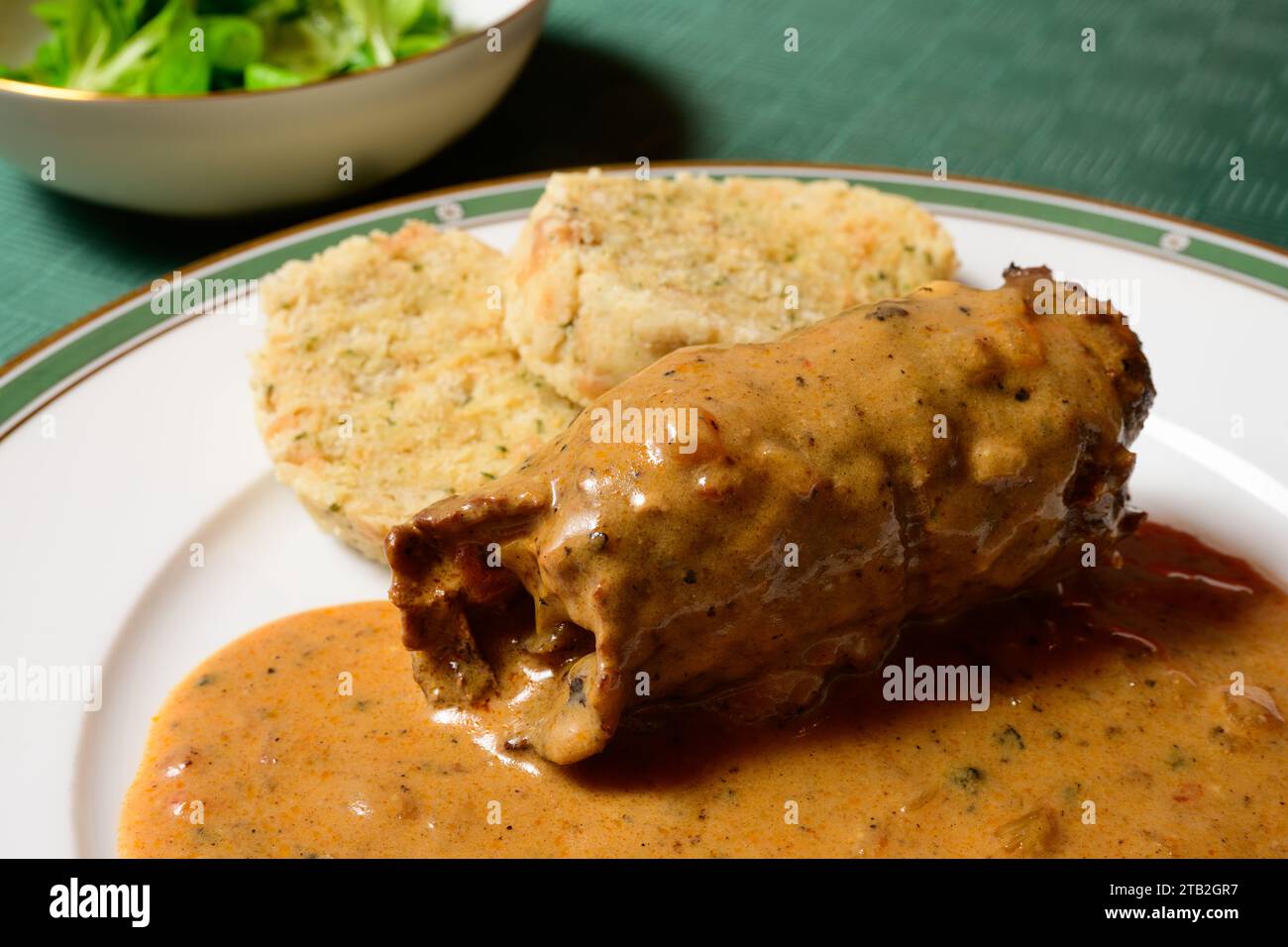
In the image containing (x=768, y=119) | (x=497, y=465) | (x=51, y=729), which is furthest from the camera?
(x=768, y=119)

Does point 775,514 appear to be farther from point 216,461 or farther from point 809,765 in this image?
point 216,461

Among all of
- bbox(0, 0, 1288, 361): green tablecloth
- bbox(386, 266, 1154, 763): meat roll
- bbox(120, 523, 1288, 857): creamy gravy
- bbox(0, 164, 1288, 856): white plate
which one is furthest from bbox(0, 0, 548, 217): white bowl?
bbox(386, 266, 1154, 763): meat roll

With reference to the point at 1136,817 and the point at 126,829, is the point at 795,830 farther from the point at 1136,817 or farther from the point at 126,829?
the point at 126,829

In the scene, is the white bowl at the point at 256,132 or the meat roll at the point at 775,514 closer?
the meat roll at the point at 775,514

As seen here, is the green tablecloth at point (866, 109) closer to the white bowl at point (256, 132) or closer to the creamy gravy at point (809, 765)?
the white bowl at point (256, 132)

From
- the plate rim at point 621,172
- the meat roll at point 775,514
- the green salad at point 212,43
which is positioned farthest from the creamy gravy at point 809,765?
the green salad at point 212,43

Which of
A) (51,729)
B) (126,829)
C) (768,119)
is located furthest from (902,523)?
(768,119)
